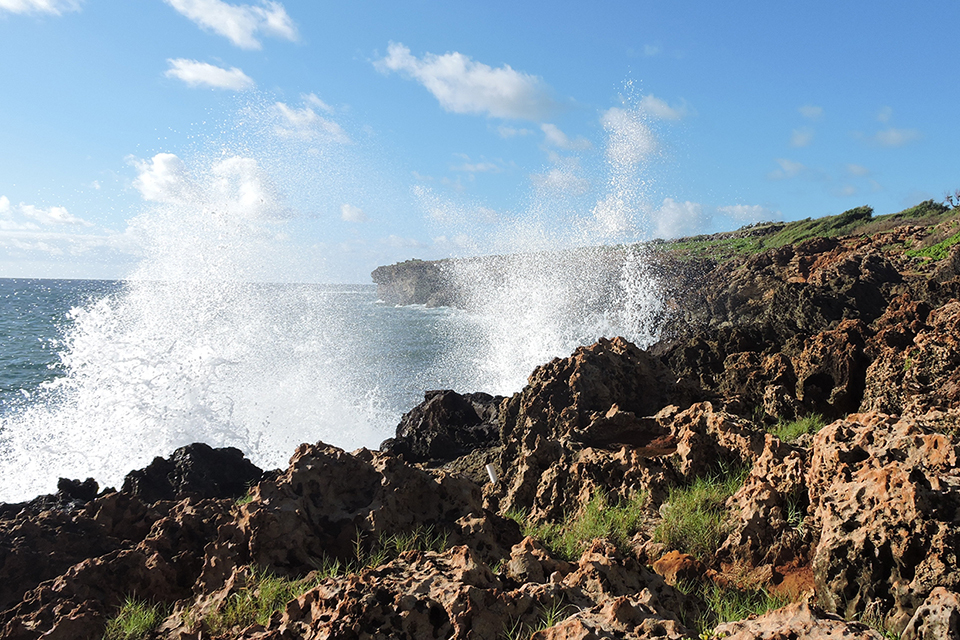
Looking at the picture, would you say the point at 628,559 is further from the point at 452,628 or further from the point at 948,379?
the point at 948,379

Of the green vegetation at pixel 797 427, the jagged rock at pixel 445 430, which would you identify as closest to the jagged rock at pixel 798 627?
the green vegetation at pixel 797 427

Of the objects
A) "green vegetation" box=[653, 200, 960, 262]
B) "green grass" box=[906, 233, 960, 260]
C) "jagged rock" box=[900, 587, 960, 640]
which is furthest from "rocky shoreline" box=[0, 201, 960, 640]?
"green vegetation" box=[653, 200, 960, 262]

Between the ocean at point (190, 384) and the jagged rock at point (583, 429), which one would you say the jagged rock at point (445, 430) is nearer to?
the jagged rock at point (583, 429)

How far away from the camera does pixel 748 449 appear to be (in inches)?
177

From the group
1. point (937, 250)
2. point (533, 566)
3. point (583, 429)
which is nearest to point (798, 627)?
point (533, 566)

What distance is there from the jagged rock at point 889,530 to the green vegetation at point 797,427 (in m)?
2.65

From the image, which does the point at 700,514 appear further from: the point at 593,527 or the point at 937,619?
the point at 937,619

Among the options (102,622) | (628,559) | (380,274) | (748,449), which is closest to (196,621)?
(102,622)

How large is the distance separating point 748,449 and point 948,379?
2.48 metres

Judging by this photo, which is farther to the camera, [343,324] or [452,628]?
[343,324]

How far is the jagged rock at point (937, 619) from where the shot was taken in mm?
2062

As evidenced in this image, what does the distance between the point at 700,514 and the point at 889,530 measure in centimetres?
134

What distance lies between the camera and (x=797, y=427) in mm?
5984

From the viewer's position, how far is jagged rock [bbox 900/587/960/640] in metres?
2.06
